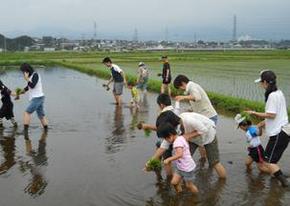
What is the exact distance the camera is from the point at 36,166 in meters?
7.93

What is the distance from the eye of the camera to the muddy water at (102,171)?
248 inches

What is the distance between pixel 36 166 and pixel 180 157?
119 inches

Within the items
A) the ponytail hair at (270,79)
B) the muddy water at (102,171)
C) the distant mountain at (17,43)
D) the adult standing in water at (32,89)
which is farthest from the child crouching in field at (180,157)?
the distant mountain at (17,43)

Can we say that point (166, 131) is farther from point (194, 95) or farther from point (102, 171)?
point (102, 171)

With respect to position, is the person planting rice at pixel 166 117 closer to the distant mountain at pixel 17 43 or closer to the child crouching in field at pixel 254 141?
the child crouching in field at pixel 254 141

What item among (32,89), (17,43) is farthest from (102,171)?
(17,43)

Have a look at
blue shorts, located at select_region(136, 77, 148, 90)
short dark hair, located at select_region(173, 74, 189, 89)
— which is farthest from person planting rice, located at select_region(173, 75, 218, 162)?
blue shorts, located at select_region(136, 77, 148, 90)

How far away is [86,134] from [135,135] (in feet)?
3.78

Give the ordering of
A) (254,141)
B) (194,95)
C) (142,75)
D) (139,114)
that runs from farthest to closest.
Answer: (142,75) → (139,114) → (194,95) → (254,141)

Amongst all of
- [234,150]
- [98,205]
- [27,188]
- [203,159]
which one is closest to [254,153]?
[203,159]

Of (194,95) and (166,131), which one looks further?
(194,95)

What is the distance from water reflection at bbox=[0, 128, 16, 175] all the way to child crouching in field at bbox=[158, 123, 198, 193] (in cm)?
305

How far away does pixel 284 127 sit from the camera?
6715 millimetres

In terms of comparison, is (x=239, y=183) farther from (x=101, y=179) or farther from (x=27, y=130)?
(x=27, y=130)
